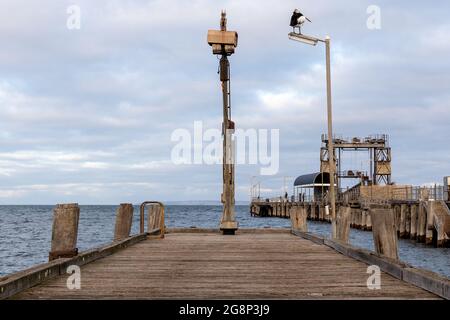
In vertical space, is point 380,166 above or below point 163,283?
above

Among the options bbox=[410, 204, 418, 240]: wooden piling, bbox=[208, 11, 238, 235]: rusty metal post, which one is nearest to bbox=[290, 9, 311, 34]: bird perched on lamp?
bbox=[208, 11, 238, 235]: rusty metal post

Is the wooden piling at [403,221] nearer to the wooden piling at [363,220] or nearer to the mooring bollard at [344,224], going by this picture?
the wooden piling at [363,220]

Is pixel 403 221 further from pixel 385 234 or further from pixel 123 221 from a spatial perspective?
pixel 385 234

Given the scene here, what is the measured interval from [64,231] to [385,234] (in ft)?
16.7

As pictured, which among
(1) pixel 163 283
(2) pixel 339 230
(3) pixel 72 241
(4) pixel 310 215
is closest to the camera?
(1) pixel 163 283

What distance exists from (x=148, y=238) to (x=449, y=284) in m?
11.7

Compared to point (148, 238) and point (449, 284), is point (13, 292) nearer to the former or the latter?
point (449, 284)

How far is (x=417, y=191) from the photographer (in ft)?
166

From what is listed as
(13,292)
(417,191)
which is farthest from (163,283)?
(417,191)

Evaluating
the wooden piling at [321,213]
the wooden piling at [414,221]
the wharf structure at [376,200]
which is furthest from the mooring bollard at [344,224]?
the wooden piling at [321,213]

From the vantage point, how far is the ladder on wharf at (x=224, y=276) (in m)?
6.94

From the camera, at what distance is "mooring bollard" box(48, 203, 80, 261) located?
910cm

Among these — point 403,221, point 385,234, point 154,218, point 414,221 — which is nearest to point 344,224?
point 385,234
